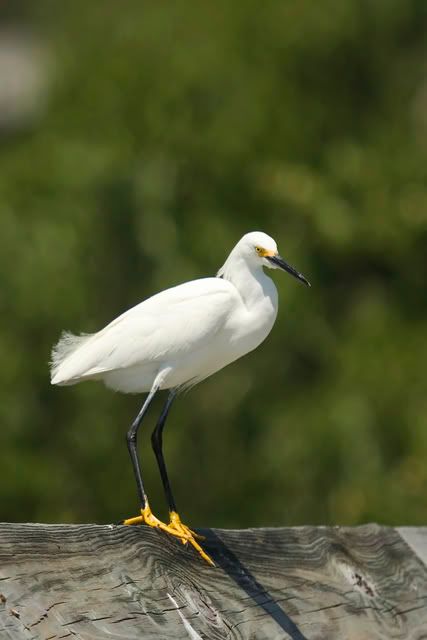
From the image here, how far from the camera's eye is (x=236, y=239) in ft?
28.2

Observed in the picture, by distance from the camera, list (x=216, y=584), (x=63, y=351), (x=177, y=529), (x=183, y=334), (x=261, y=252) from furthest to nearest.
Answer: (x=63, y=351)
(x=261, y=252)
(x=183, y=334)
(x=177, y=529)
(x=216, y=584)

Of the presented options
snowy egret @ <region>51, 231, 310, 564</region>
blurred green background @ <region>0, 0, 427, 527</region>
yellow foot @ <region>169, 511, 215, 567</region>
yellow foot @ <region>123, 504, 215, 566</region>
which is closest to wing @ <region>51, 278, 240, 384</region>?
snowy egret @ <region>51, 231, 310, 564</region>

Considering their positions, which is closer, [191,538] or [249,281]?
[191,538]

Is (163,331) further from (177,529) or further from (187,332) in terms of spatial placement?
(177,529)

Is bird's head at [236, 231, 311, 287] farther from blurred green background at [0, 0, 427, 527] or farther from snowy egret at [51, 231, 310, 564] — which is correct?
blurred green background at [0, 0, 427, 527]

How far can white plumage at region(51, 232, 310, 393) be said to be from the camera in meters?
3.27

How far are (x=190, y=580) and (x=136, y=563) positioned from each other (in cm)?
18

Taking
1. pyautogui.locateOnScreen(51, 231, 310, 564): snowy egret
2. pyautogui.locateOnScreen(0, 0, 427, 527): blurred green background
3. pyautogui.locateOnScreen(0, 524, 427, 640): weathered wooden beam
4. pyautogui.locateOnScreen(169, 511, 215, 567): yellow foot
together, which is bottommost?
pyautogui.locateOnScreen(0, 524, 427, 640): weathered wooden beam

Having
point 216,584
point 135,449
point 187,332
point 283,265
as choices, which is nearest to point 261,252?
point 283,265

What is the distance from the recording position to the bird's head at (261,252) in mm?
3352

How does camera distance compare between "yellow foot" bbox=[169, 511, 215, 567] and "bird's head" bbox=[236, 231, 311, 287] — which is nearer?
"yellow foot" bbox=[169, 511, 215, 567]

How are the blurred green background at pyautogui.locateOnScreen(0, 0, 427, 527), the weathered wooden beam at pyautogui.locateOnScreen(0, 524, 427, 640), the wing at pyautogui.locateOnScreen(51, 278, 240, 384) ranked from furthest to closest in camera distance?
1. the blurred green background at pyautogui.locateOnScreen(0, 0, 427, 527)
2. the wing at pyautogui.locateOnScreen(51, 278, 240, 384)
3. the weathered wooden beam at pyautogui.locateOnScreen(0, 524, 427, 640)

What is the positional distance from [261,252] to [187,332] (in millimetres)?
351

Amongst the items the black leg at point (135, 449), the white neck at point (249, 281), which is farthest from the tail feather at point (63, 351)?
the white neck at point (249, 281)
